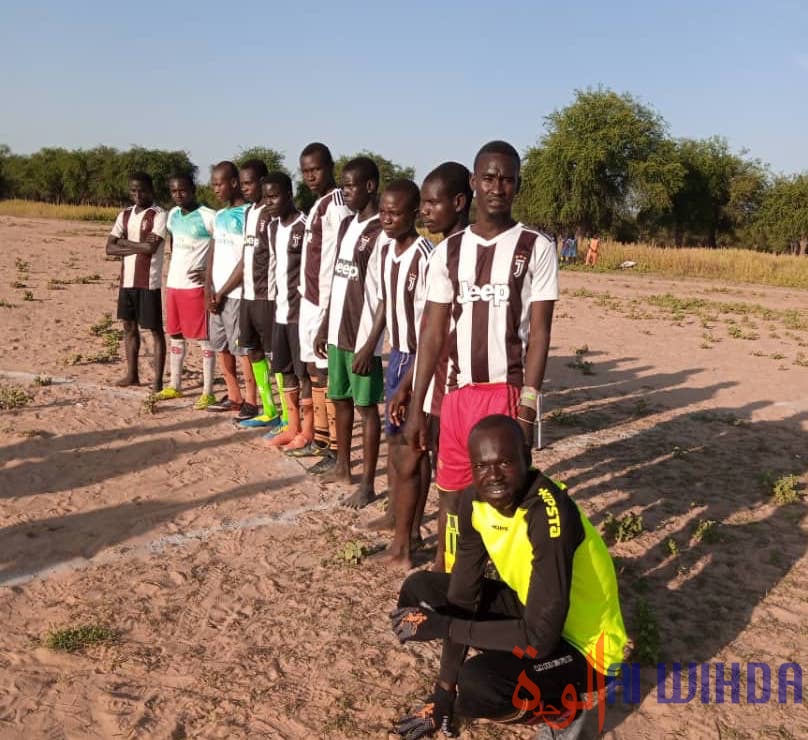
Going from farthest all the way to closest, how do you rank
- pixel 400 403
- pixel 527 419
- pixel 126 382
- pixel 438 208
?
pixel 126 382
pixel 400 403
pixel 438 208
pixel 527 419

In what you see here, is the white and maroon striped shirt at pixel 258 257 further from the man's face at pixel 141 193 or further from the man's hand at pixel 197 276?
the man's face at pixel 141 193

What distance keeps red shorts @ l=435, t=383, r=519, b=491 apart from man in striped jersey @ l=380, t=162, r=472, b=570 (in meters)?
0.28

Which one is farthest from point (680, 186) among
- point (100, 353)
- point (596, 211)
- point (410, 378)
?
point (410, 378)

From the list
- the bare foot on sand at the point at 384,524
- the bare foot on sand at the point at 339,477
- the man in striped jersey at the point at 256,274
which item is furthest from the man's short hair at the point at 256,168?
the bare foot on sand at the point at 384,524

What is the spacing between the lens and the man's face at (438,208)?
4.32 meters

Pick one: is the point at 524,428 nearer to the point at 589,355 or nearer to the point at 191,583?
the point at 191,583

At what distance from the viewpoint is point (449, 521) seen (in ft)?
11.9

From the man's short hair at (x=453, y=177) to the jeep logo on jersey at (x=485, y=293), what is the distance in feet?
2.78

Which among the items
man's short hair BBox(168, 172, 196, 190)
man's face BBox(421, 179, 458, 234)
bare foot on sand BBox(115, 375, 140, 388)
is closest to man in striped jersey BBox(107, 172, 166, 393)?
bare foot on sand BBox(115, 375, 140, 388)

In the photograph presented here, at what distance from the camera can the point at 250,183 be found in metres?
6.91

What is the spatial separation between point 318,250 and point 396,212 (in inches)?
58.5

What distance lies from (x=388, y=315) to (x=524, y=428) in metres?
1.61

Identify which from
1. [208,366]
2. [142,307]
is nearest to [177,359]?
[208,366]

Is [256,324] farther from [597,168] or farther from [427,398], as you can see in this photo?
[597,168]
